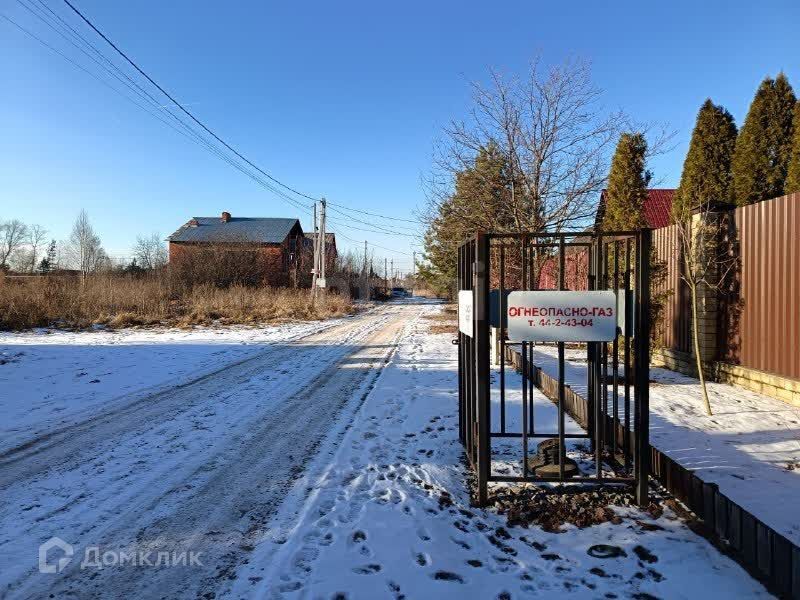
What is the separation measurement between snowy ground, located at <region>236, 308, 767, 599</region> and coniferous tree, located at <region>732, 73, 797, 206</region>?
7871mm

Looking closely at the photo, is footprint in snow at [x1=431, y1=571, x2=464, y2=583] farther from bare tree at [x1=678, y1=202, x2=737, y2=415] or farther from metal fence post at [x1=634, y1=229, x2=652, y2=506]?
bare tree at [x1=678, y1=202, x2=737, y2=415]

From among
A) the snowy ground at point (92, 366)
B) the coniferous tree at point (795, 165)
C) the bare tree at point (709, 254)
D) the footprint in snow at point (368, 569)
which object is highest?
the coniferous tree at point (795, 165)

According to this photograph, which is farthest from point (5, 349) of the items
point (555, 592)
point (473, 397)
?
point (555, 592)

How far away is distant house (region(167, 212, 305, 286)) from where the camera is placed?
35219mm

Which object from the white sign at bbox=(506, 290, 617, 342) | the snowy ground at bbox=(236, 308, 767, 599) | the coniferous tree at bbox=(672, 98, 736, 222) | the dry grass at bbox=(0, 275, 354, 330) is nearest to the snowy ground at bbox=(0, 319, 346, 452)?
the dry grass at bbox=(0, 275, 354, 330)

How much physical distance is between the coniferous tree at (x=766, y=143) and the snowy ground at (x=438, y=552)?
7.87 metres

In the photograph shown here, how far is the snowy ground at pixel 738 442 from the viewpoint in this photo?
12.0ft

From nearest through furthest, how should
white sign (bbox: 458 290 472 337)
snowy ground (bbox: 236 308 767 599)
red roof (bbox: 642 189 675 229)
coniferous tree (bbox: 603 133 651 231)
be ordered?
snowy ground (bbox: 236 308 767 599), white sign (bbox: 458 290 472 337), coniferous tree (bbox: 603 133 651 231), red roof (bbox: 642 189 675 229)

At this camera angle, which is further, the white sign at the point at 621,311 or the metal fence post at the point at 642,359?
the white sign at the point at 621,311

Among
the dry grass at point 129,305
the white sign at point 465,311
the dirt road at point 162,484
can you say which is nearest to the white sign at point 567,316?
the white sign at point 465,311

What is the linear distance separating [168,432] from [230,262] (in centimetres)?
3169

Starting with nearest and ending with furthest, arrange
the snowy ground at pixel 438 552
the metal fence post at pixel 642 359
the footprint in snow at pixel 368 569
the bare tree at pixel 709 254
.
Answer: the snowy ground at pixel 438 552 → the footprint in snow at pixel 368 569 → the metal fence post at pixel 642 359 → the bare tree at pixel 709 254

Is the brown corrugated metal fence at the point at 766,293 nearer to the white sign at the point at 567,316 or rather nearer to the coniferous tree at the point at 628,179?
the coniferous tree at the point at 628,179

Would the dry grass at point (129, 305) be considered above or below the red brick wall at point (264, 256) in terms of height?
below
